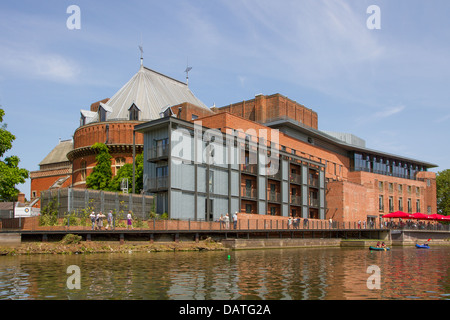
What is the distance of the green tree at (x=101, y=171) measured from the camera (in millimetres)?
59969

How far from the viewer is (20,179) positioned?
37.5 metres

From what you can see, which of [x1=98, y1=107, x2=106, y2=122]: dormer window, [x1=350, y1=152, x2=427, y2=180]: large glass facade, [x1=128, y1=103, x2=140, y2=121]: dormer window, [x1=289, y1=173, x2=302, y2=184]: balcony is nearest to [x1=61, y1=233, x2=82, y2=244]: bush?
[x1=289, y1=173, x2=302, y2=184]: balcony

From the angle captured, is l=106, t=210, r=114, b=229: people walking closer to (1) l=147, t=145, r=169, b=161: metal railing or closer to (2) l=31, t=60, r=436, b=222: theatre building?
(2) l=31, t=60, r=436, b=222: theatre building

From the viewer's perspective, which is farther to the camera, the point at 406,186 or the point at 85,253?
the point at 406,186

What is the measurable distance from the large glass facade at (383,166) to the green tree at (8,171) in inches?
2433

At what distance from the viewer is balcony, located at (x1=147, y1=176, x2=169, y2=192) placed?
1596 inches

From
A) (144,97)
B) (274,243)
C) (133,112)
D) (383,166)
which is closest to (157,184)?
(274,243)

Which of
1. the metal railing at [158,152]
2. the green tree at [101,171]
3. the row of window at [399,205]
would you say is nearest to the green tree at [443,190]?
the row of window at [399,205]

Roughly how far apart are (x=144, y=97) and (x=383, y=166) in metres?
49.8

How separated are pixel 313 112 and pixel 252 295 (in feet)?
254

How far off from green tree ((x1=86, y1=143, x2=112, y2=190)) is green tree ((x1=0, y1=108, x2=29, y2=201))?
69.4 feet
